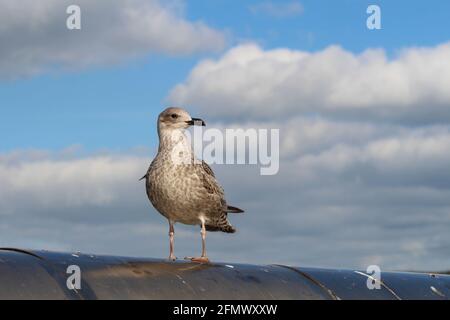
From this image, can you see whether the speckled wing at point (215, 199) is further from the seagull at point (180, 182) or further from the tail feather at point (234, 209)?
the tail feather at point (234, 209)

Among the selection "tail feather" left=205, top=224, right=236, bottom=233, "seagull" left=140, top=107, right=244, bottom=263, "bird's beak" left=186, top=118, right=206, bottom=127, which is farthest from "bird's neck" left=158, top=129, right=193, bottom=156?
"tail feather" left=205, top=224, right=236, bottom=233

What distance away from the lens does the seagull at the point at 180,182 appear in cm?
1819

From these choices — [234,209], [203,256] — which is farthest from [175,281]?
[234,209]

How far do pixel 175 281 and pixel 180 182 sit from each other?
337 cm

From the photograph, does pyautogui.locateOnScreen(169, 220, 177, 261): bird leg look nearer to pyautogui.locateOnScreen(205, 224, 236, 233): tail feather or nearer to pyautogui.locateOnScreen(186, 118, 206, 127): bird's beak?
pyautogui.locateOnScreen(205, 224, 236, 233): tail feather

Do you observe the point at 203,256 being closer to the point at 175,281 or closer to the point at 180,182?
the point at 180,182

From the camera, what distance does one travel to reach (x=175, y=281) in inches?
598

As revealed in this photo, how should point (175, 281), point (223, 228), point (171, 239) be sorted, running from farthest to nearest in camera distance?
point (223, 228)
point (171, 239)
point (175, 281)

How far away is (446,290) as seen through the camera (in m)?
19.4

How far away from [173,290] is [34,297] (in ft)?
8.18

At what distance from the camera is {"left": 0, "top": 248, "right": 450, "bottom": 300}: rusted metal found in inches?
538
